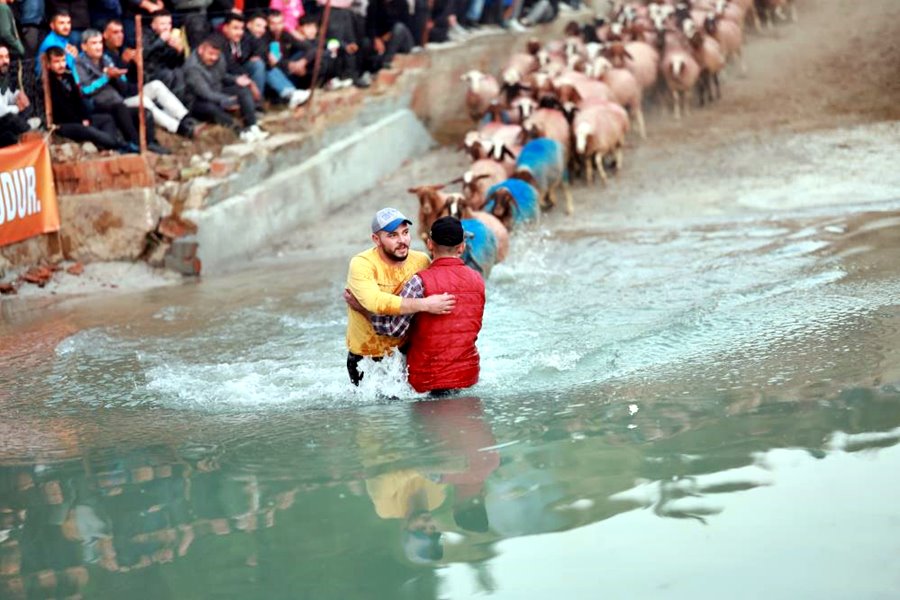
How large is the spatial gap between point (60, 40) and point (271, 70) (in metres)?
3.61

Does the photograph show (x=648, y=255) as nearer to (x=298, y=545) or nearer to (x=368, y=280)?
(x=368, y=280)

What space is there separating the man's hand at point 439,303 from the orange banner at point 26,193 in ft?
20.0

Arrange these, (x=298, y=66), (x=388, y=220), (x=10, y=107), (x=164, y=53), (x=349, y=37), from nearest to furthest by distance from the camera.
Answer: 1. (x=388, y=220)
2. (x=10, y=107)
3. (x=164, y=53)
4. (x=298, y=66)
5. (x=349, y=37)

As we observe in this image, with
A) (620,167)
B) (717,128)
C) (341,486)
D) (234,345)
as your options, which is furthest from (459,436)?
(717,128)

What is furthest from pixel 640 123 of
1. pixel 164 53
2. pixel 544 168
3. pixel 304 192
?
pixel 164 53

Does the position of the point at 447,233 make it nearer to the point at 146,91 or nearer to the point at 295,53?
the point at 146,91

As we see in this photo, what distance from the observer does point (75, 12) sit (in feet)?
40.7

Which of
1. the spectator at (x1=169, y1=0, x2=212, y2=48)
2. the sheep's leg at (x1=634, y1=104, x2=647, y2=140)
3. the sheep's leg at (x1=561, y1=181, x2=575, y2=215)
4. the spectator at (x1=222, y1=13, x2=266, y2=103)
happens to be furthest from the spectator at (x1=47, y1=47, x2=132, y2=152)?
the sheep's leg at (x1=634, y1=104, x2=647, y2=140)

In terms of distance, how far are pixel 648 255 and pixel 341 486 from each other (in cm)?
655

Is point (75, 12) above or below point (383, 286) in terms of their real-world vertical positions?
above

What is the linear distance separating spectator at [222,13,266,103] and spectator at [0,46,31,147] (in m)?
3.17

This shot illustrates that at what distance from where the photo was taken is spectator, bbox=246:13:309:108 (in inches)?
576

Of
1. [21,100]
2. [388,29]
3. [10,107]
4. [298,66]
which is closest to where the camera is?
[10,107]

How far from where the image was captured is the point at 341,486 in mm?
5770
